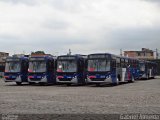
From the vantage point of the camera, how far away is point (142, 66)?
51000 millimetres

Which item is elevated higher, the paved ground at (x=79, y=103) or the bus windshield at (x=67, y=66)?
the bus windshield at (x=67, y=66)

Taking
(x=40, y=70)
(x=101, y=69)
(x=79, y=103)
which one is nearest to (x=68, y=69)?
(x=40, y=70)

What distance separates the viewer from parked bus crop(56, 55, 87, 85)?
34156mm

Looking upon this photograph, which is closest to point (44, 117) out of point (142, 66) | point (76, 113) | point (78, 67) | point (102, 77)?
point (76, 113)

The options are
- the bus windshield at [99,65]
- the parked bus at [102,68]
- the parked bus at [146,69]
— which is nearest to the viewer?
the parked bus at [102,68]

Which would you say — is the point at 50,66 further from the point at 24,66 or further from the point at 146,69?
the point at 146,69

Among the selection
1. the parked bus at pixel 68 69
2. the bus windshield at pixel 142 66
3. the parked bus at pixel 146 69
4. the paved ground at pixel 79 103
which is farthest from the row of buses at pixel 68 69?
the parked bus at pixel 146 69

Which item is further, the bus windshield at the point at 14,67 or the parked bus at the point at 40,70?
the bus windshield at the point at 14,67

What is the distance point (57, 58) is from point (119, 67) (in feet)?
19.6

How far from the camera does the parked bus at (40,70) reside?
116ft

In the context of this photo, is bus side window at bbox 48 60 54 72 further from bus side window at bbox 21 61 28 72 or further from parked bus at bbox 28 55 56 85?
bus side window at bbox 21 61 28 72

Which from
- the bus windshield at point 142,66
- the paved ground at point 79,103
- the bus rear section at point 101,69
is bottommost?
the paved ground at point 79,103

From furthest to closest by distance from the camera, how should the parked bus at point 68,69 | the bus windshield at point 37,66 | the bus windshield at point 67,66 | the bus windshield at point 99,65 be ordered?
the bus windshield at point 37,66
the bus windshield at point 67,66
the parked bus at point 68,69
the bus windshield at point 99,65

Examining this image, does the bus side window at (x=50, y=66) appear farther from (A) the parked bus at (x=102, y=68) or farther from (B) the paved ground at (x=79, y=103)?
(B) the paved ground at (x=79, y=103)
